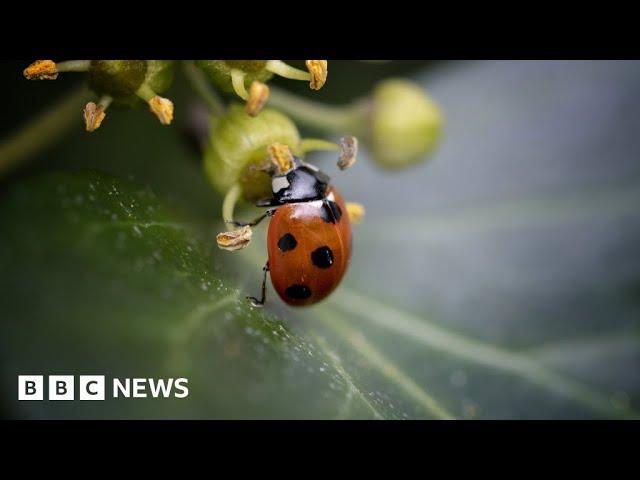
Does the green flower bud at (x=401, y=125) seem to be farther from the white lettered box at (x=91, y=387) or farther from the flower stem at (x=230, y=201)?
the white lettered box at (x=91, y=387)

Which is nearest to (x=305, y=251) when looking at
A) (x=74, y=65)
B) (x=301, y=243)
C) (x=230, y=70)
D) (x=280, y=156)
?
(x=301, y=243)

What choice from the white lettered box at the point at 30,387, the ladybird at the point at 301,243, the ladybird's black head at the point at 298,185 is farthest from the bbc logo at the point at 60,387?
the ladybird's black head at the point at 298,185

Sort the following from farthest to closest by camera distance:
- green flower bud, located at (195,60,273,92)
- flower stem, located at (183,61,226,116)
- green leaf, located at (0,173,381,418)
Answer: flower stem, located at (183,61,226,116) < green flower bud, located at (195,60,273,92) < green leaf, located at (0,173,381,418)

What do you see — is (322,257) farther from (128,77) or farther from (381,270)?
(381,270)

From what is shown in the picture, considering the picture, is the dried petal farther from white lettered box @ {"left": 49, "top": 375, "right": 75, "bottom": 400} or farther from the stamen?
white lettered box @ {"left": 49, "top": 375, "right": 75, "bottom": 400}

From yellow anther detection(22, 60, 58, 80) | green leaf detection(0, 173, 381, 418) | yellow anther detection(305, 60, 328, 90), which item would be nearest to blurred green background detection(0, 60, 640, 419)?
green leaf detection(0, 173, 381, 418)
